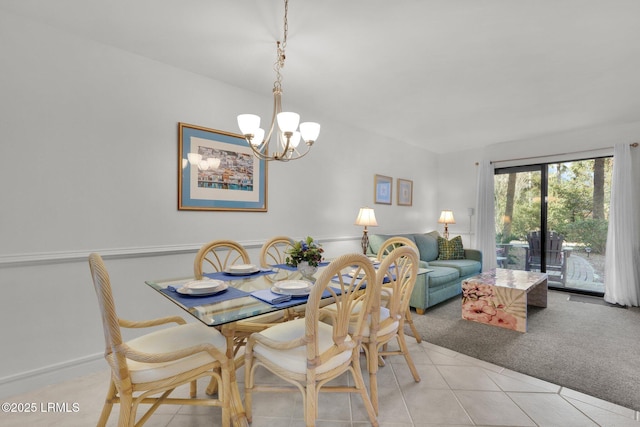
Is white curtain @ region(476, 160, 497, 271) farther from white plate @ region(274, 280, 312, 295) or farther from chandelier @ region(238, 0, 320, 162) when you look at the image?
white plate @ region(274, 280, 312, 295)

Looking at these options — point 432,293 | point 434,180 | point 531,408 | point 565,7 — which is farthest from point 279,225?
point 434,180

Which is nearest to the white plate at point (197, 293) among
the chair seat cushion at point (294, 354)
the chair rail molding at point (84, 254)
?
the chair seat cushion at point (294, 354)

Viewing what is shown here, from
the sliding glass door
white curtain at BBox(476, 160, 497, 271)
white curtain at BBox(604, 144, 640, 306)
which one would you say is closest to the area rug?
white curtain at BBox(604, 144, 640, 306)

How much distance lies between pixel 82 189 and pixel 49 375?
1252 millimetres

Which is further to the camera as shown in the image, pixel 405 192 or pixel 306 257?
pixel 405 192

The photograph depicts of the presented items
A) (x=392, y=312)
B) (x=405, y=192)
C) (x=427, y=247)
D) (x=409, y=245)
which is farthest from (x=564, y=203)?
(x=392, y=312)

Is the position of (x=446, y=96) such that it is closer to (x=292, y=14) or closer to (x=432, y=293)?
(x=292, y=14)

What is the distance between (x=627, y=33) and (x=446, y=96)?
1336 millimetres

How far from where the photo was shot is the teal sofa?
335 centimetres

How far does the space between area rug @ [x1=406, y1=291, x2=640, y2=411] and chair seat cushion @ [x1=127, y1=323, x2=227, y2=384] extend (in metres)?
2.00

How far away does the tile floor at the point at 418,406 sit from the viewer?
5.31ft

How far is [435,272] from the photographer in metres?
3.57

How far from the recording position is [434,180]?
5.76 meters

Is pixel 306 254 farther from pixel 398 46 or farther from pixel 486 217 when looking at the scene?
pixel 486 217
